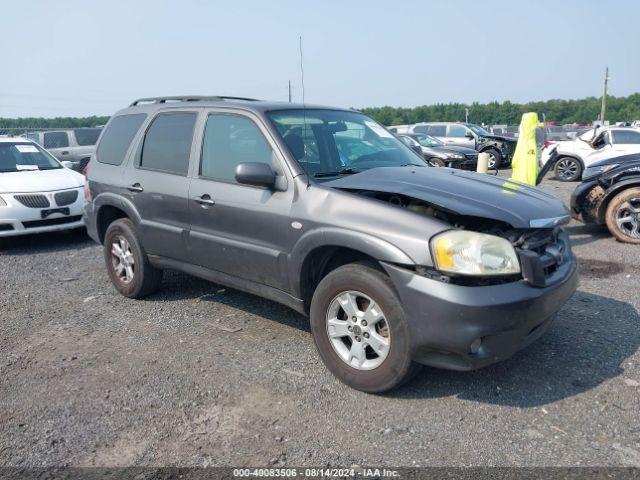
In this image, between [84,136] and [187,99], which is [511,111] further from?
[187,99]

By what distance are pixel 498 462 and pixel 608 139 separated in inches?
554

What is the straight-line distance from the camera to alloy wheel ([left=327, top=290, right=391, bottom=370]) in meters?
3.36

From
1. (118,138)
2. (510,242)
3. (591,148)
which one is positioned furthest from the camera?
(591,148)

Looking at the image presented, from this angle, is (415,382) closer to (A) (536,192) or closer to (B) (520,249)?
(B) (520,249)

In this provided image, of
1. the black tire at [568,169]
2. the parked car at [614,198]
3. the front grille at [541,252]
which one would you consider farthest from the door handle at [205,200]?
the black tire at [568,169]

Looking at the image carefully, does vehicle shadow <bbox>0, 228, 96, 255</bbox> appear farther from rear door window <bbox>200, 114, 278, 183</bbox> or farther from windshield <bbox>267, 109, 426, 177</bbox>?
windshield <bbox>267, 109, 426, 177</bbox>

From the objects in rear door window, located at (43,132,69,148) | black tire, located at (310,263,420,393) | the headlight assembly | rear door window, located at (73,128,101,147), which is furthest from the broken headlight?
rear door window, located at (43,132,69,148)

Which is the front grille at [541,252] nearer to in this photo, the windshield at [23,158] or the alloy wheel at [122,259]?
the alloy wheel at [122,259]

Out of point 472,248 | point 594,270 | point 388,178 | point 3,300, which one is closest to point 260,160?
point 388,178

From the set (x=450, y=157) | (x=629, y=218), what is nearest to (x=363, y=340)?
(x=629, y=218)

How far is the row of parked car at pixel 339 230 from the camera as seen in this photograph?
309 cm

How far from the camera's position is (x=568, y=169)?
1498 cm

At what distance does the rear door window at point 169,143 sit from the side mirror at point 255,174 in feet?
3.34

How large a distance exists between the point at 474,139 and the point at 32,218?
16.7 metres
